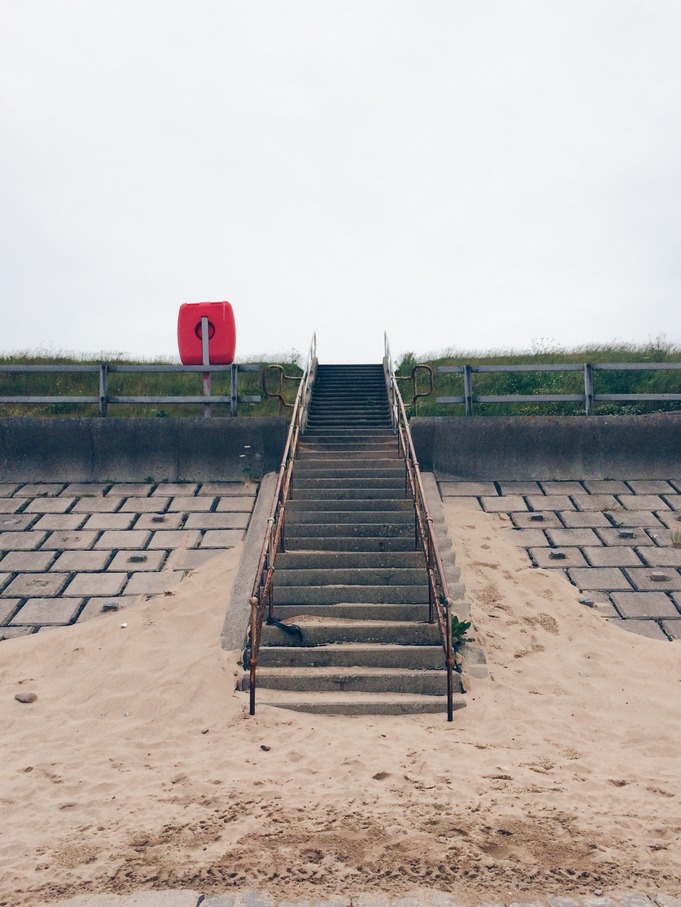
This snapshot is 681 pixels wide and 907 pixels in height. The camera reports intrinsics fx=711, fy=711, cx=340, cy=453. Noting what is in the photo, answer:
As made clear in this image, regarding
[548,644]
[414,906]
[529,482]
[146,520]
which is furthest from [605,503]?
[414,906]

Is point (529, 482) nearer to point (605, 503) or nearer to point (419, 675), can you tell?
point (605, 503)

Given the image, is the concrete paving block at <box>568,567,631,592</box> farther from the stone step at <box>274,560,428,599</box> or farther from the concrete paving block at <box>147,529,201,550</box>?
the concrete paving block at <box>147,529,201,550</box>

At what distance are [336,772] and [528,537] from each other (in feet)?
16.7

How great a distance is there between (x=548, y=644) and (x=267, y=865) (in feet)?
13.8

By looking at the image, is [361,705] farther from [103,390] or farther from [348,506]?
[103,390]

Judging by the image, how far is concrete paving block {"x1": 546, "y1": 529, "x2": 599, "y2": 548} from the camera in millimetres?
9055

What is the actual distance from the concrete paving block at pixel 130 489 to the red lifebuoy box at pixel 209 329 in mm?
2458

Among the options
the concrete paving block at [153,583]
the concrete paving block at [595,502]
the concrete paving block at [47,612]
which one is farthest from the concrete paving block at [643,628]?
the concrete paving block at [47,612]

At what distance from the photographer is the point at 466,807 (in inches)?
173

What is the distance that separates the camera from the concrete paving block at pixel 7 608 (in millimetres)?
7883

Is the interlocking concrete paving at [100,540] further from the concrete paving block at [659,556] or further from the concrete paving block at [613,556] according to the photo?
the concrete paving block at [659,556]

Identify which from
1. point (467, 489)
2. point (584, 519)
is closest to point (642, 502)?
point (584, 519)

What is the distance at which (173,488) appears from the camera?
10.8m

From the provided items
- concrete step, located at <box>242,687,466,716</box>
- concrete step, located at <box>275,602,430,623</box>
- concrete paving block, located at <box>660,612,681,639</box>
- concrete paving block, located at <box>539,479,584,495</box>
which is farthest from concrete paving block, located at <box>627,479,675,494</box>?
concrete step, located at <box>242,687,466,716</box>
